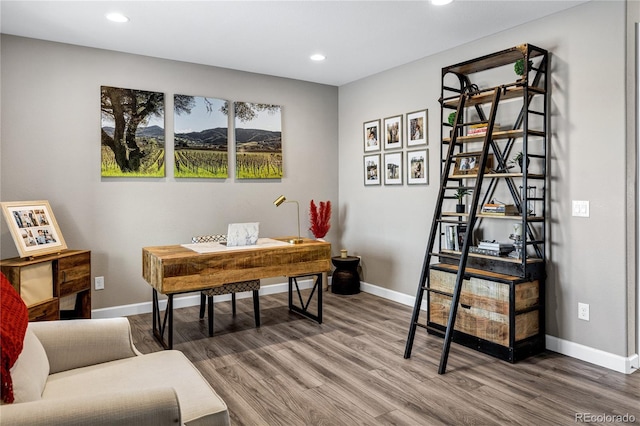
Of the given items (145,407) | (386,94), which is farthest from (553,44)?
(145,407)

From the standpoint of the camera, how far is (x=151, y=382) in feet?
5.75

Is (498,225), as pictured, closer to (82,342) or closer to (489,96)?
(489,96)

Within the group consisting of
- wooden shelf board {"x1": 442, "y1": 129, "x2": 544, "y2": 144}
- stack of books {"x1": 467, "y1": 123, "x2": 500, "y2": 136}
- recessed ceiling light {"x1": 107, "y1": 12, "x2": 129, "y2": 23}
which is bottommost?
wooden shelf board {"x1": 442, "y1": 129, "x2": 544, "y2": 144}

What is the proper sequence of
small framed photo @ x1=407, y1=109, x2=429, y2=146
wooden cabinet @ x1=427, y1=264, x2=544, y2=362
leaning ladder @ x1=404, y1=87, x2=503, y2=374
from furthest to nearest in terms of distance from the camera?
small framed photo @ x1=407, y1=109, x2=429, y2=146 → wooden cabinet @ x1=427, y1=264, x2=544, y2=362 → leaning ladder @ x1=404, y1=87, x2=503, y2=374

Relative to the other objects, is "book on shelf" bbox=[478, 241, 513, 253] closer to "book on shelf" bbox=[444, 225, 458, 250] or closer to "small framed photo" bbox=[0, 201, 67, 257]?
"book on shelf" bbox=[444, 225, 458, 250]

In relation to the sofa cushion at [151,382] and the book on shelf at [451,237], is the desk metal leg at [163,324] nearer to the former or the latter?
the sofa cushion at [151,382]

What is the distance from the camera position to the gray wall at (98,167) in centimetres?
374

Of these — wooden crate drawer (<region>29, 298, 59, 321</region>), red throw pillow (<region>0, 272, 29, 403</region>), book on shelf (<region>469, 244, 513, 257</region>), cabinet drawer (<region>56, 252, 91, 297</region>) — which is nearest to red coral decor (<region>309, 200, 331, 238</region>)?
book on shelf (<region>469, 244, 513, 257</region>)

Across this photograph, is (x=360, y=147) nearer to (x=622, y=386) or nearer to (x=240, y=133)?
(x=240, y=133)

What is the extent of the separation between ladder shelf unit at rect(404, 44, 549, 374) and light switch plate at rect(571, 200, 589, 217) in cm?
20

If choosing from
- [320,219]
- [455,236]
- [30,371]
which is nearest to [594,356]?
[455,236]

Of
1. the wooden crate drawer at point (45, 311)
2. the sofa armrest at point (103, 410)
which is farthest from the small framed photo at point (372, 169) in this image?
the sofa armrest at point (103, 410)

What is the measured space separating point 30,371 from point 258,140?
12.3ft

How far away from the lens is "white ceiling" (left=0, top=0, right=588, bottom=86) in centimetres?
316
